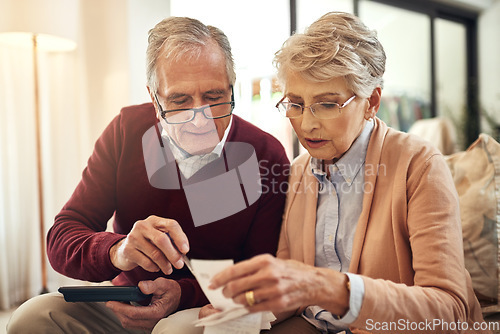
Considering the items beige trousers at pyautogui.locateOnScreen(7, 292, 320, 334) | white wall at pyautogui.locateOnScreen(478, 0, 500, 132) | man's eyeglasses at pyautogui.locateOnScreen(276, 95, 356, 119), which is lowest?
beige trousers at pyautogui.locateOnScreen(7, 292, 320, 334)

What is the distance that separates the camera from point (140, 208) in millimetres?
1127

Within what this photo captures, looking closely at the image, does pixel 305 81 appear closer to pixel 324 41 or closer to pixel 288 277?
pixel 324 41

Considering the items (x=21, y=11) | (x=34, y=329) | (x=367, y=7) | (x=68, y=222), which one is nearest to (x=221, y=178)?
(x=68, y=222)

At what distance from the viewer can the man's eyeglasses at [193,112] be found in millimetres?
1056

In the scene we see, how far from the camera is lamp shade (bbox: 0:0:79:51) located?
124 cm

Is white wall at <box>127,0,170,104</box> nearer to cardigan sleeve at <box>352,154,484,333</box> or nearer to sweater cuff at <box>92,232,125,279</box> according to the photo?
sweater cuff at <box>92,232,125,279</box>

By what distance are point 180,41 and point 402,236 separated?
70 centimetres

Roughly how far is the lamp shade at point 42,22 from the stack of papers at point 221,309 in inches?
31.9

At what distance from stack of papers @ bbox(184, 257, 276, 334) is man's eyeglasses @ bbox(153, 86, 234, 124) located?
357 millimetres

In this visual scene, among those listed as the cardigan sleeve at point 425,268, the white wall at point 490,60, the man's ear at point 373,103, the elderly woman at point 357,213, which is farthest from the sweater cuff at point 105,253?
the white wall at point 490,60

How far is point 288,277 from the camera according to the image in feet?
2.50

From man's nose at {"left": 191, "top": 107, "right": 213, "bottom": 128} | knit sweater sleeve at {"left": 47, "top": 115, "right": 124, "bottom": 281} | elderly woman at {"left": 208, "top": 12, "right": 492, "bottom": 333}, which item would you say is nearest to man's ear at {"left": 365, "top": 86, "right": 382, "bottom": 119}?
elderly woman at {"left": 208, "top": 12, "right": 492, "bottom": 333}

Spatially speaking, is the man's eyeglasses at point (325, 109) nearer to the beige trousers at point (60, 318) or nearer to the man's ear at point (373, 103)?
the man's ear at point (373, 103)

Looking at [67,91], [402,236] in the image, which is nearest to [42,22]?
[67,91]
